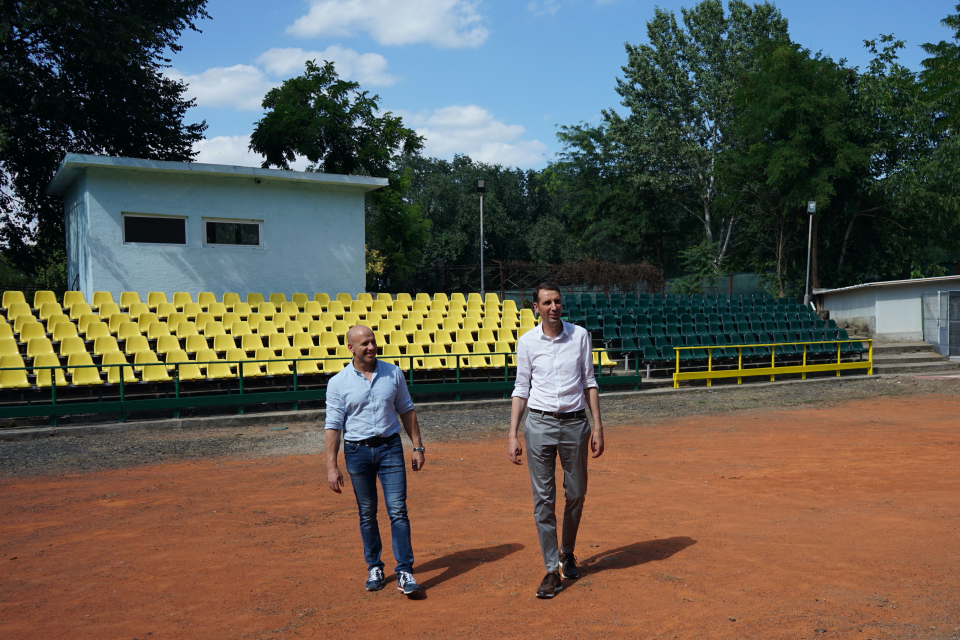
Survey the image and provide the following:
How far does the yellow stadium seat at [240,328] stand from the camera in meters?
16.0

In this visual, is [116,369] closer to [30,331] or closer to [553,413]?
[30,331]

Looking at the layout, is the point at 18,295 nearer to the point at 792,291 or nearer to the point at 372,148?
the point at 372,148

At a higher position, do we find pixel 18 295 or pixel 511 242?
pixel 511 242

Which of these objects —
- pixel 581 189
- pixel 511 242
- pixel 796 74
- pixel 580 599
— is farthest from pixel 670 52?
pixel 580 599

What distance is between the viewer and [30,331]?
14.5 meters

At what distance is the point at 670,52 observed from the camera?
43656 millimetres

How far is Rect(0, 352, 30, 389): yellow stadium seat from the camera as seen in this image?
40.9ft

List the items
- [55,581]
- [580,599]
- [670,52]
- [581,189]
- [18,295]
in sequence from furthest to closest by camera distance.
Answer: [581,189]
[670,52]
[18,295]
[55,581]
[580,599]

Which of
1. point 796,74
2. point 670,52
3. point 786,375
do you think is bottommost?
point 786,375

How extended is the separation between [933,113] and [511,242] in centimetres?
2931

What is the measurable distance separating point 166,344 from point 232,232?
16.0 feet

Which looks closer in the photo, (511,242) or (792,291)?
(792,291)

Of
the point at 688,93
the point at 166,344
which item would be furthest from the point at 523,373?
the point at 688,93

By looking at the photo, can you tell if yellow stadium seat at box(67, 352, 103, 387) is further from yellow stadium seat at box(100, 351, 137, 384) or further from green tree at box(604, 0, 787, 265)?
green tree at box(604, 0, 787, 265)
